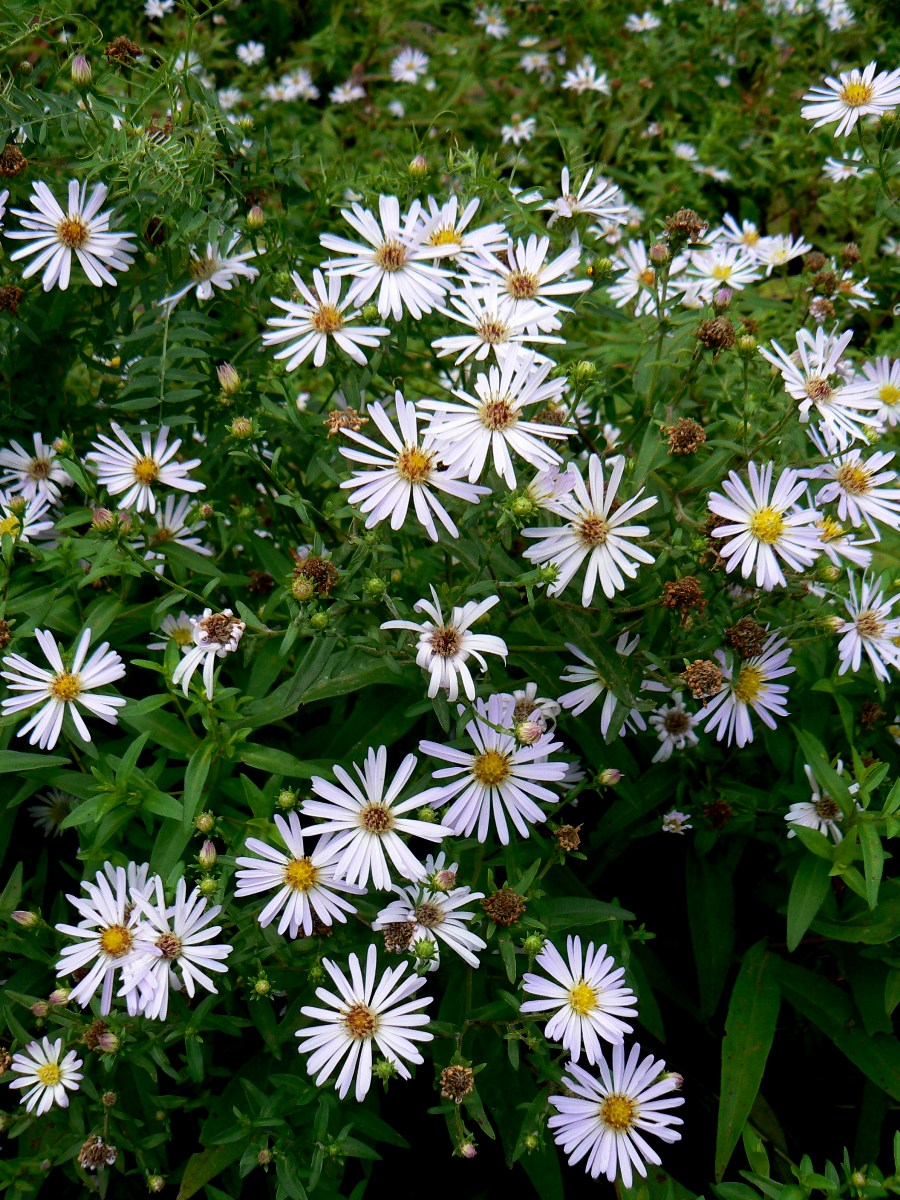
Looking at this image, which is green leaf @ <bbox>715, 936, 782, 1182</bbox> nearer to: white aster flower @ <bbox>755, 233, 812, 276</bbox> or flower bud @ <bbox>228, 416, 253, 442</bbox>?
flower bud @ <bbox>228, 416, 253, 442</bbox>

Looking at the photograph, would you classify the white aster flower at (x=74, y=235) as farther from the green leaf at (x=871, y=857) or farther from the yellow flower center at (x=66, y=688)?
the green leaf at (x=871, y=857)

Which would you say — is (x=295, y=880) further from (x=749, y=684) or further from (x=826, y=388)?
(x=826, y=388)

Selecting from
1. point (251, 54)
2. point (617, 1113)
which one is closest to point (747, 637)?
point (617, 1113)

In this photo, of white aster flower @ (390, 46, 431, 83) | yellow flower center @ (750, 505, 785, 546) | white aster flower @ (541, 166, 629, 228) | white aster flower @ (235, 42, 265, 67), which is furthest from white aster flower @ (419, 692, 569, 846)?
white aster flower @ (235, 42, 265, 67)

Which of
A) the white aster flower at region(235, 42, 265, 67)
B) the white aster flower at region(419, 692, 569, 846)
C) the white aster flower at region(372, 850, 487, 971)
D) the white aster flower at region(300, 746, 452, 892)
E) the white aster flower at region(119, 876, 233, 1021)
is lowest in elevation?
the white aster flower at region(119, 876, 233, 1021)

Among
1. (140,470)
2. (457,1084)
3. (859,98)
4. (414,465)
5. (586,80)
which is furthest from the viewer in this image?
(586,80)

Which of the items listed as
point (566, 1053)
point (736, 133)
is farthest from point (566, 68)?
point (566, 1053)

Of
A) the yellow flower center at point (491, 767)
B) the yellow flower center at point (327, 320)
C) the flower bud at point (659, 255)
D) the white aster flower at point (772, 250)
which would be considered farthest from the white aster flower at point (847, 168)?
the yellow flower center at point (491, 767)
